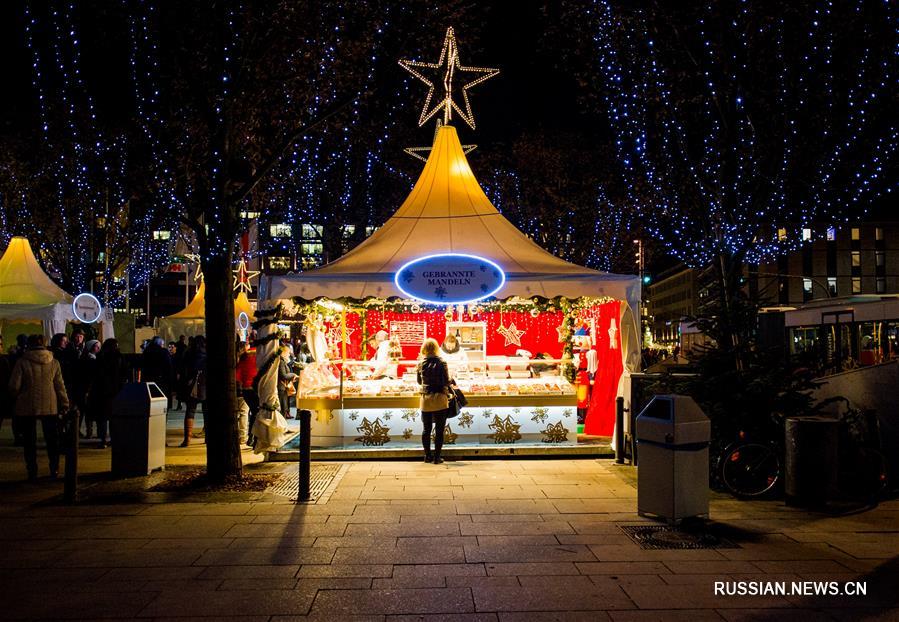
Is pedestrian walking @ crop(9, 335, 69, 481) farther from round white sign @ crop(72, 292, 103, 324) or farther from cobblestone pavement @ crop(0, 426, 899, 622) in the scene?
round white sign @ crop(72, 292, 103, 324)

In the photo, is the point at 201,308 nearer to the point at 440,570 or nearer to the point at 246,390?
the point at 246,390

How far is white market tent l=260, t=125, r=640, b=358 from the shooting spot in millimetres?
12523

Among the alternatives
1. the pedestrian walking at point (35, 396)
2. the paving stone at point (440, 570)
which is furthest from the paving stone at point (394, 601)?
the pedestrian walking at point (35, 396)

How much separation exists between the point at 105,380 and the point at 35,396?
3183 millimetres

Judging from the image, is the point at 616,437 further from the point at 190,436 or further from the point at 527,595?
the point at 190,436

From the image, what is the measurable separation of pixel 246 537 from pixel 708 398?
236 inches

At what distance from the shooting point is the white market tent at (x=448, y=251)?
41.1 feet

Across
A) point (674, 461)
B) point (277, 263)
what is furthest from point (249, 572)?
point (277, 263)

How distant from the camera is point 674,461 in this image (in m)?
7.67

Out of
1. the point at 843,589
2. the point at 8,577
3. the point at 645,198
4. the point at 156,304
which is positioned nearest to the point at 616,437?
the point at 843,589

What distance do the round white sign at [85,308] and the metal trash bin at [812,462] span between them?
1753 centimetres

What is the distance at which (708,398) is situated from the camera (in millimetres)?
9883

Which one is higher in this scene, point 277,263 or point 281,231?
point 277,263

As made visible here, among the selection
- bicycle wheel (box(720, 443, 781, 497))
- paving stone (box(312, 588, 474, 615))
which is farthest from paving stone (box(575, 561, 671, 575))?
bicycle wheel (box(720, 443, 781, 497))
